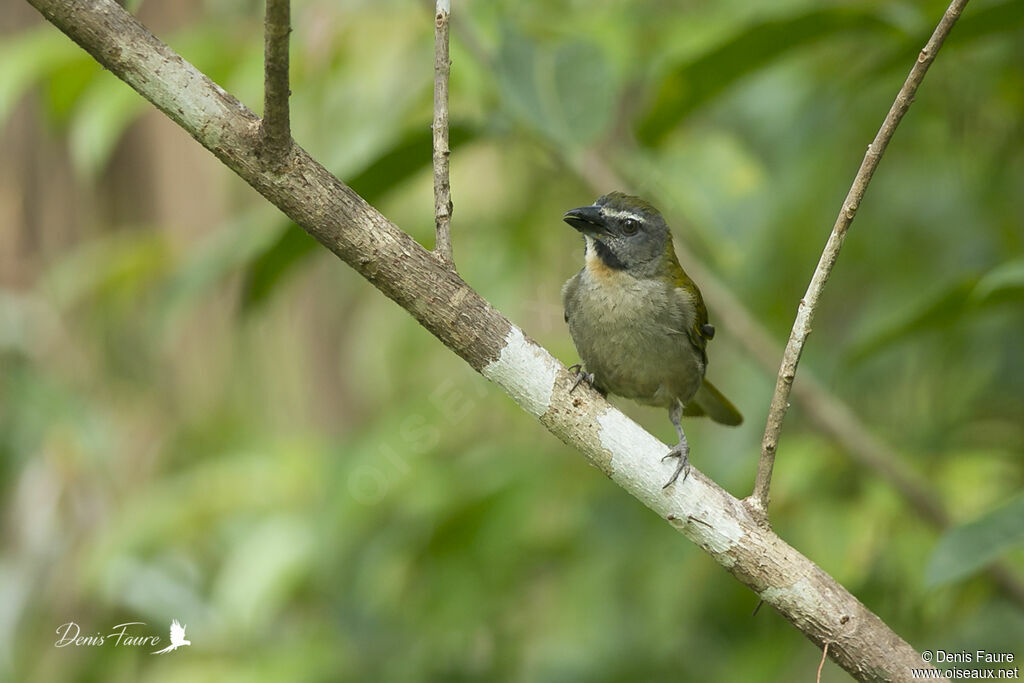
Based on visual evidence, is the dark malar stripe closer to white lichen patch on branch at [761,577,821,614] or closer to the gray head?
the gray head

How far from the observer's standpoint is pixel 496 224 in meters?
4.26

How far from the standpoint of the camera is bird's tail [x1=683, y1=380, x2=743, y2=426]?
3779mm

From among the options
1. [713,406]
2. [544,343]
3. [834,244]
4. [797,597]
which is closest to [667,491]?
[797,597]

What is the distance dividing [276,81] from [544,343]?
2.54 meters

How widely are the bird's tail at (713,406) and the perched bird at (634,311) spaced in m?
0.17

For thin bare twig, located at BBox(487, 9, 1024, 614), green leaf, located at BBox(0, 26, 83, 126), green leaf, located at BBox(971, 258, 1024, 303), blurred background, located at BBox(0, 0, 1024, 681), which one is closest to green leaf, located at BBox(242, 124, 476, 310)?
blurred background, located at BBox(0, 0, 1024, 681)

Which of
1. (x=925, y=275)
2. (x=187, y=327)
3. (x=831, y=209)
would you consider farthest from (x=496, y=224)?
(x=187, y=327)

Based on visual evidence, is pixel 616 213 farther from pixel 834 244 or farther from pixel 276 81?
pixel 276 81

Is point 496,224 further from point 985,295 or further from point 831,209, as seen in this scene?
point 985,295

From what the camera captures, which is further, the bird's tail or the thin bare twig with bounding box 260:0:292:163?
the bird's tail

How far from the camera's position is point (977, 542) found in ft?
7.77

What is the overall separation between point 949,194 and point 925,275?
0.36 meters

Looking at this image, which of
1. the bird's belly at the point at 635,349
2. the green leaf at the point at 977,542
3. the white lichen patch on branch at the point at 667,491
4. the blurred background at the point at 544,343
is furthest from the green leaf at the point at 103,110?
the green leaf at the point at 977,542

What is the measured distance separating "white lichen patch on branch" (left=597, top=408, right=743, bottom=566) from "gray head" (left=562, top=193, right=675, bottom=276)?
1.28 meters
